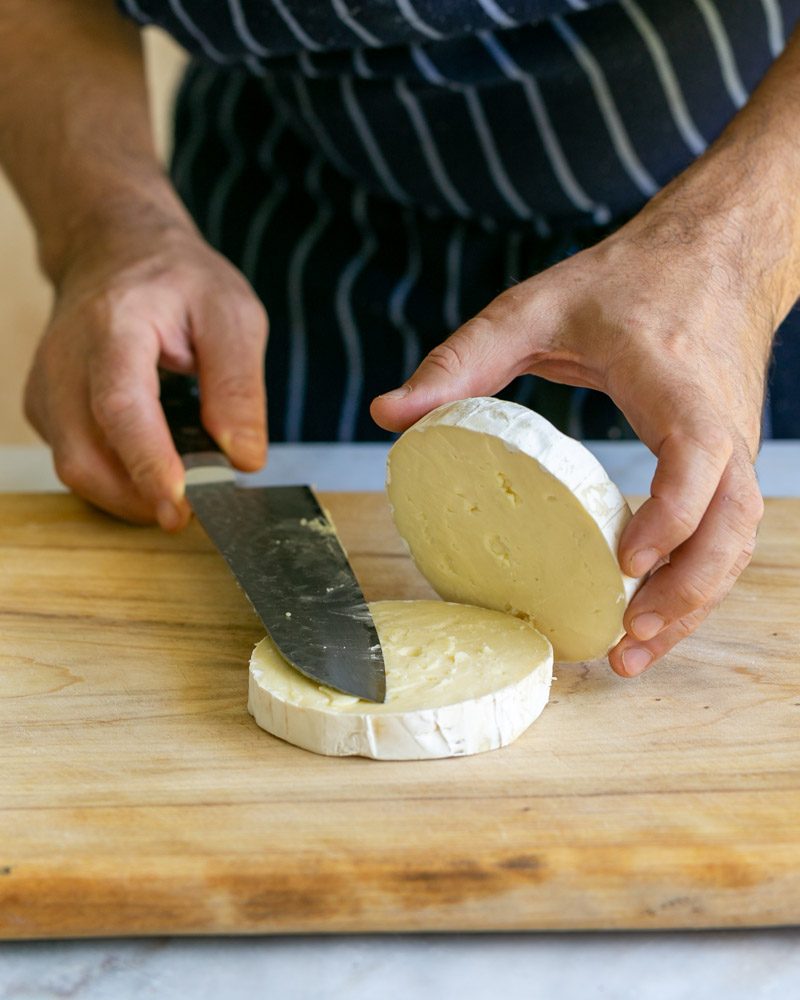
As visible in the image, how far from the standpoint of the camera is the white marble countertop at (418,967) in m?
0.94

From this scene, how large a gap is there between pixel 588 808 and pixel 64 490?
1.12 meters

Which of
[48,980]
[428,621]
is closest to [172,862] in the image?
[48,980]

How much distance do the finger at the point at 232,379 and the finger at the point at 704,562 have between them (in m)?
0.75

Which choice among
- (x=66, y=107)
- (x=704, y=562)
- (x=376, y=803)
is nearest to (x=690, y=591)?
(x=704, y=562)

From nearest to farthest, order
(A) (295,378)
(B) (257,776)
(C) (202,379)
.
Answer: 1. (B) (257,776)
2. (C) (202,379)
3. (A) (295,378)

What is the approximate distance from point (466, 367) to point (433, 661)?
0.31m

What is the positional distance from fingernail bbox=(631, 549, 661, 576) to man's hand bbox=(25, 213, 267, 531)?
0.71 metres

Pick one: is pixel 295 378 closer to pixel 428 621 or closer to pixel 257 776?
pixel 428 621

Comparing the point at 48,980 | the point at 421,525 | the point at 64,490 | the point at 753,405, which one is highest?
the point at 753,405

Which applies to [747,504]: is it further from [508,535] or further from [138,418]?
[138,418]

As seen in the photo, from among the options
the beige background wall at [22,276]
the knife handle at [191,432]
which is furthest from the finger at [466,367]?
the beige background wall at [22,276]

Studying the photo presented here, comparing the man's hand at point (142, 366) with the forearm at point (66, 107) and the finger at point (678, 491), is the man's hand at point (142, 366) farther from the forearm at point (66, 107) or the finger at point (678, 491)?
the finger at point (678, 491)

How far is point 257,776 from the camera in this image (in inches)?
43.5

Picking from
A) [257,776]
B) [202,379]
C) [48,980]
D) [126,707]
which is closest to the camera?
[48,980]
